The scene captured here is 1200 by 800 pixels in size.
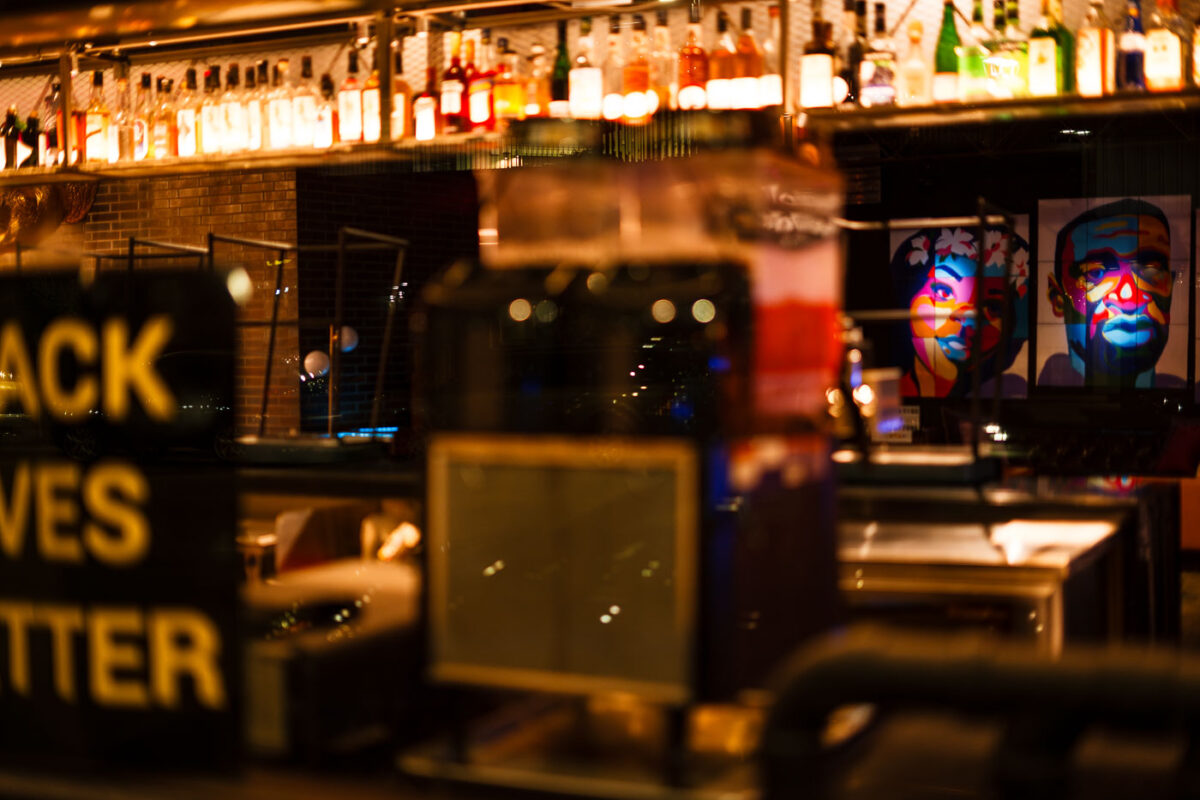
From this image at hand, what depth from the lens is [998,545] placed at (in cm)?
236

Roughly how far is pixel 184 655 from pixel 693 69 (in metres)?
2.84

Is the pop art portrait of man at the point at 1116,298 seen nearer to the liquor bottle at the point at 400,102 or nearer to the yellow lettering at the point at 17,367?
the liquor bottle at the point at 400,102

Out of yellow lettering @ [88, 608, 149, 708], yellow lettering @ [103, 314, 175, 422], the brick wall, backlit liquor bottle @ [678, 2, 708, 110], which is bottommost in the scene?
yellow lettering @ [88, 608, 149, 708]

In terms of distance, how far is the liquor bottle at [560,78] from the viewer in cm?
395

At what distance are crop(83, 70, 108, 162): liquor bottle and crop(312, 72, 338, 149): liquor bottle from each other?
90 centimetres

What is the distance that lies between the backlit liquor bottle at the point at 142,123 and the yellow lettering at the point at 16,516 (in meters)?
3.15

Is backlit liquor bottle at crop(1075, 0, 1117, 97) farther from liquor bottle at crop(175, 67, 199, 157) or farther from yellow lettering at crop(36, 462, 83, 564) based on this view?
liquor bottle at crop(175, 67, 199, 157)

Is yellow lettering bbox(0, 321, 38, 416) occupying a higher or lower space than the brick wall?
lower

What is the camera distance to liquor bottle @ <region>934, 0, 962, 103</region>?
11.3 feet

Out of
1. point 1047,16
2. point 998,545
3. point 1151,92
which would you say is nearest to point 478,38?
point 1047,16

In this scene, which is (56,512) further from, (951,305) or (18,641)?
(951,305)

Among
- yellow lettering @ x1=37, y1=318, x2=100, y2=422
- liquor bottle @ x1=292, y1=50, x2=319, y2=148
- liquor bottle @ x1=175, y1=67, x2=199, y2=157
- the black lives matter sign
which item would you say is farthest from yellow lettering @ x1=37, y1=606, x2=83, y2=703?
liquor bottle @ x1=175, y1=67, x2=199, y2=157

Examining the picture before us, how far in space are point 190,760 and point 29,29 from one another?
0.94 metres

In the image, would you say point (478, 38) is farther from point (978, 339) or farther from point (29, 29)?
point (29, 29)
